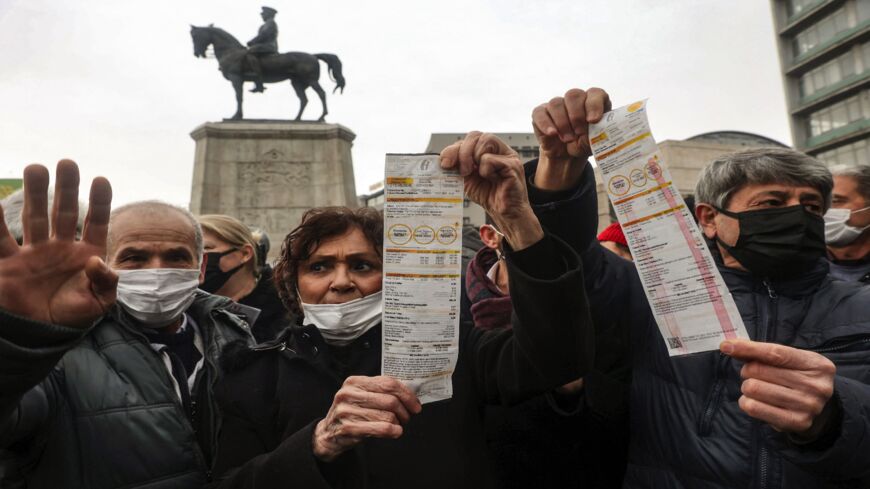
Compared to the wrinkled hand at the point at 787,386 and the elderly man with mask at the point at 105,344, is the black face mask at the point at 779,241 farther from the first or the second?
the elderly man with mask at the point at 105,344

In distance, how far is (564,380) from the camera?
1.51m

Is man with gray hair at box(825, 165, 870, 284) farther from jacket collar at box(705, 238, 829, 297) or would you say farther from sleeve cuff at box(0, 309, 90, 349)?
sleeve cuff at box(0, 309, 90, 349)

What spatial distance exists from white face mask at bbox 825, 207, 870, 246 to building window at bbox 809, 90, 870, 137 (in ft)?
135

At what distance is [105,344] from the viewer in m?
1.75

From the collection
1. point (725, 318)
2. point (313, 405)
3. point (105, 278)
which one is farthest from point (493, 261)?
point (105, 278)

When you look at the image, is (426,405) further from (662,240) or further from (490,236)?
(490,236)

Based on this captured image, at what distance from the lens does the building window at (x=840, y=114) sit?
116ft

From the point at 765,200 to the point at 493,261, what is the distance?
1.23 m

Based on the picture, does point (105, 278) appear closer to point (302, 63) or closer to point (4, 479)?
point (4, 479)

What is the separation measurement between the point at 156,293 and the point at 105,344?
27cm

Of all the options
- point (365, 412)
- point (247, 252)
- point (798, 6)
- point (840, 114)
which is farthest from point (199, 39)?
point (798, 6)

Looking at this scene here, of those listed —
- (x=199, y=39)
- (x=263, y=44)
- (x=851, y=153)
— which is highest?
(x=851, y=153)

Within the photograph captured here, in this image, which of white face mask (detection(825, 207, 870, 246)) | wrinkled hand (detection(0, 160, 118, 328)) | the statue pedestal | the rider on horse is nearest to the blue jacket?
wrinkled hand (detection(0, 160, 118, 328))

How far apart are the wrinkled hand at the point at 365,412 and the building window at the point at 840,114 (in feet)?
143
